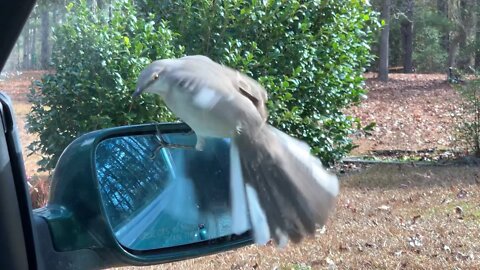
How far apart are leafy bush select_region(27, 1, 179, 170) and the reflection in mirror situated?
3.38 meters

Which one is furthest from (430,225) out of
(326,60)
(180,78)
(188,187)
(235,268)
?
(180,78)

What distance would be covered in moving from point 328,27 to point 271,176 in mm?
6825

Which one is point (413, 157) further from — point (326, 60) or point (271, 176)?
point (271, 176)

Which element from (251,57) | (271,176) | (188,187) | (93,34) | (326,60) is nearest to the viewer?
(271,176)

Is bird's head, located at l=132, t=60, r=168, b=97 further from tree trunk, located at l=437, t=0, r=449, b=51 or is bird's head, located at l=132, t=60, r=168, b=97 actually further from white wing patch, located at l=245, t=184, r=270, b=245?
tree trunk, located at l=437, t=0, r=449, b=51

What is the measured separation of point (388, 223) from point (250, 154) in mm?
4728

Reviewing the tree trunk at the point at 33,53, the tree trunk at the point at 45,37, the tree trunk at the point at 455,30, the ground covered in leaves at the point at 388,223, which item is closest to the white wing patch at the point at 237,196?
the ground covered in leaves at the point at 388,223

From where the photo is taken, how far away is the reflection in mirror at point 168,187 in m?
2.36

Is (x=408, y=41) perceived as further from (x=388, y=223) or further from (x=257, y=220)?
(x=257, y=220)

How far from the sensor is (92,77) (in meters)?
6.29

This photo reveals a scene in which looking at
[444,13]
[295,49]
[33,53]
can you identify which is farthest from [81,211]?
[444,13]

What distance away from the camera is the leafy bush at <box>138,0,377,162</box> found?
743cm

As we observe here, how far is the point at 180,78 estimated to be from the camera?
2.11 m

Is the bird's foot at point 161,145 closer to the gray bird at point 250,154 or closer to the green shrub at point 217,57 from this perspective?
the gray bird at point 250,154
